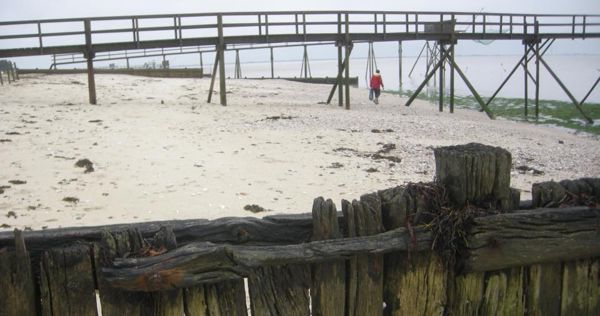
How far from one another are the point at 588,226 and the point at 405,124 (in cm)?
Answer: 1443

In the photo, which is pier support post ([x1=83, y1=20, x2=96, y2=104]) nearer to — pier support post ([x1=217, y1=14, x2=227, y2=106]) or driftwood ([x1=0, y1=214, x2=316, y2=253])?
pier support post ([x1=217, y1=14, x2=227, y2=106])

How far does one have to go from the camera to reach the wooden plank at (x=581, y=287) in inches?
102

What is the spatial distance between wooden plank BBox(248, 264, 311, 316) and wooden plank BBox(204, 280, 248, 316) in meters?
0.05

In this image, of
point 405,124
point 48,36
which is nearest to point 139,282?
point 405,124

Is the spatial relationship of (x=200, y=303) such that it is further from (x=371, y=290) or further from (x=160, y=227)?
(x=371, y=290)

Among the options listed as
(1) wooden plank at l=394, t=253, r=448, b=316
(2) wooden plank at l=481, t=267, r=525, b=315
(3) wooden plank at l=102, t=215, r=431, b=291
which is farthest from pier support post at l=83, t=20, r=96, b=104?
(2) wooden plank at l=481, t=267, r=525, b=315

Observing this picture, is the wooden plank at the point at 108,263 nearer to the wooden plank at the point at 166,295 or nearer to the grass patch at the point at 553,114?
the wooden plank at the point at 166,295

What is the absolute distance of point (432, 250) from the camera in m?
2.40

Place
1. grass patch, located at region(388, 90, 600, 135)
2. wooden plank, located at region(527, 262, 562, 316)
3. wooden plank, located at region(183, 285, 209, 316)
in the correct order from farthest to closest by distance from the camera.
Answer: grass patch, located at region(388, 90, 600, 135), wooden plank, located at region(527, 262, 562, 316), wooden plank, located at region(183, 285, 209, 316)

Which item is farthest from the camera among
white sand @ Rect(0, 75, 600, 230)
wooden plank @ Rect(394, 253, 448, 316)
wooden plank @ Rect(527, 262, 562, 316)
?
white sand @ Rect(0, 75, 600, 230)

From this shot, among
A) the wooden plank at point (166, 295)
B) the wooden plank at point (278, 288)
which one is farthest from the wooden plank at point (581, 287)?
the wooden plank at point (166, 295)

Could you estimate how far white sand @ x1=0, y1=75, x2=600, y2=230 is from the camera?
739cm

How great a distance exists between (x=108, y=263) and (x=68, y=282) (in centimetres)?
19

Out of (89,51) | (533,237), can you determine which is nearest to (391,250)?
(533,237)
